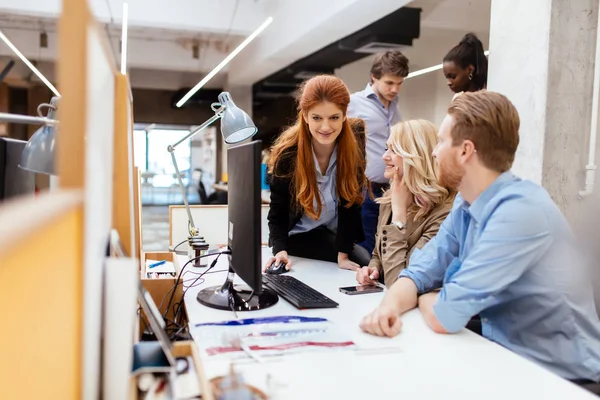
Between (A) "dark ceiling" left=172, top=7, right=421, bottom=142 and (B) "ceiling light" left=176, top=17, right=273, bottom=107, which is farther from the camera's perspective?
(A) "dark ceiling" left=172, top=7, right=421, bottom=142

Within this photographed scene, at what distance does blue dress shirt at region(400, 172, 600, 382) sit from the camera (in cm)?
113

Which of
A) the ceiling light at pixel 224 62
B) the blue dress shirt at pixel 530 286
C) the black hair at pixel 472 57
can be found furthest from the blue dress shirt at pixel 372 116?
the blue dress shirt at pixel 530 286

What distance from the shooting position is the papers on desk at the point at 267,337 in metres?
1.05

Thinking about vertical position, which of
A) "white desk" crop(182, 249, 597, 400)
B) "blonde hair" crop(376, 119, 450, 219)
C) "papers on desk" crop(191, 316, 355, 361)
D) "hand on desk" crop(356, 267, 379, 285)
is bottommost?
"white desk" crop(182, 249, 597, 400)

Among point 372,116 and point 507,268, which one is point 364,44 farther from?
point 507,268

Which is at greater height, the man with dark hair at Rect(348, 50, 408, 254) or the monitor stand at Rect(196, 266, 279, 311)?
A: the man with dark hair at Rect(348, 50, 408, 254)

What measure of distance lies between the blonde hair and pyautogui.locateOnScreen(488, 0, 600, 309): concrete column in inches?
26.7

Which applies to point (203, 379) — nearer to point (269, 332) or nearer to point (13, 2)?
point (269, 332)

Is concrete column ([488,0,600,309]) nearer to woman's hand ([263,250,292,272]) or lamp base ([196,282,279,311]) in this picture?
woman's hand ([263,250,292,272])

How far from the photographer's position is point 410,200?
1828mm

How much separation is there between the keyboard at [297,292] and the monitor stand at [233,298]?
0.04 meters

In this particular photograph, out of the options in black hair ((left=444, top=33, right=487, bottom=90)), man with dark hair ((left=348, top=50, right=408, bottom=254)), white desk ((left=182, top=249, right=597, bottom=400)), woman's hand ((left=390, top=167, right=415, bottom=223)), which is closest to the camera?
white desk ((left=182, top=249, right=597, bottom=400))

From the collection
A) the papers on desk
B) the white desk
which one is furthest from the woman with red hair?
the white desk

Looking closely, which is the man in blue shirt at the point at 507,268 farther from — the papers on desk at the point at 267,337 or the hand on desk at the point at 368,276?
the hand on desk at the point at 368,276
